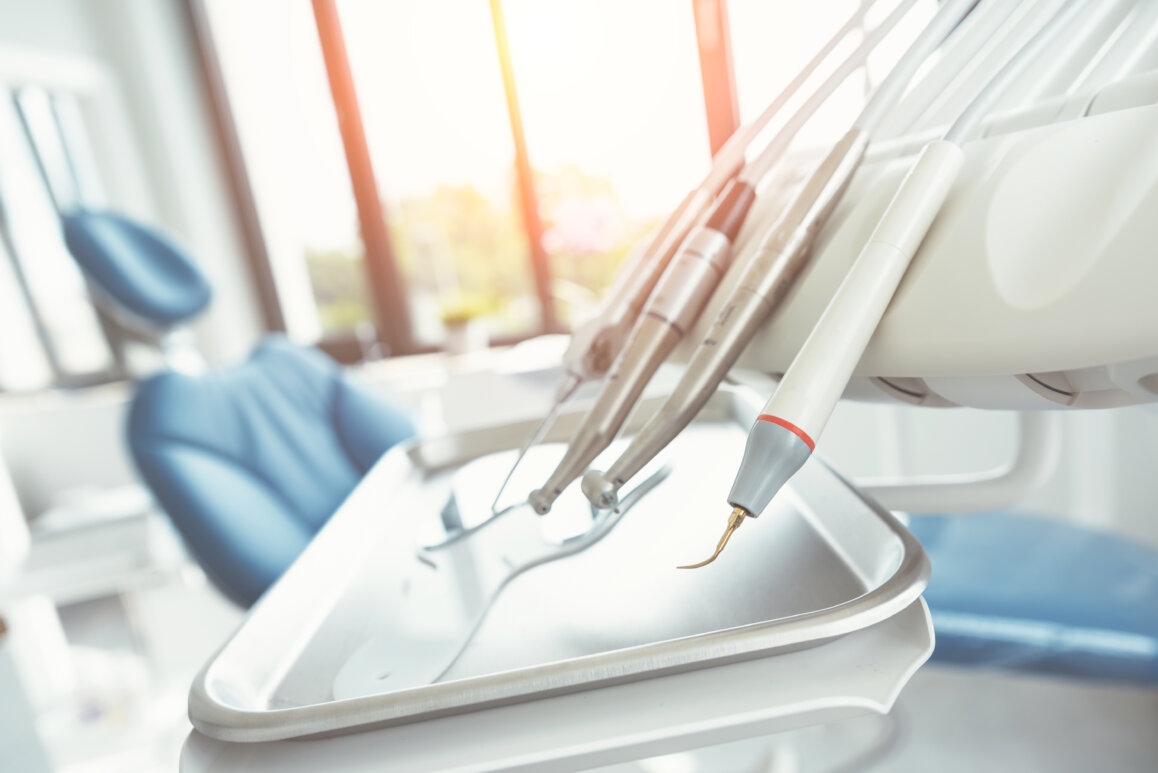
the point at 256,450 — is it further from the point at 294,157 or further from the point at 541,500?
the point at 294,157

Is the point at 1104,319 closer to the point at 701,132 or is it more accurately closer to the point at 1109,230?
the point at 1109,230

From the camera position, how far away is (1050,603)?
2.54ft

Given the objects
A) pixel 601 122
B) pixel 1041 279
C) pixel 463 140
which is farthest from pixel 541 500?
pixel 463 140

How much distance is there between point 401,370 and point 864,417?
4.83 feet

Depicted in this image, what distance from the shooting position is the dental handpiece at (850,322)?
204 millimetres

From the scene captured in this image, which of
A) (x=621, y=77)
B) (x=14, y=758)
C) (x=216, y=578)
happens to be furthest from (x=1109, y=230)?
(x=621, y=77)

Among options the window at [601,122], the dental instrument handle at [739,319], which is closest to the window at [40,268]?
the window at [601,122]

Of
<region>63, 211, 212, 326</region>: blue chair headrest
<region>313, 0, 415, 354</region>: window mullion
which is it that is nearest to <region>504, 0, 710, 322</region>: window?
<region>313, 0, 415, 354</region>: window mullion

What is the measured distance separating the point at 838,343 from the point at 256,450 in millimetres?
1078

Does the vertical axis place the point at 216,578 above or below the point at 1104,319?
below

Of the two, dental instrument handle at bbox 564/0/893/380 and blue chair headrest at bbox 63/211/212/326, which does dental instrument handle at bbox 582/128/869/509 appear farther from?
blue chair headrest at bbox 63/211/212/326

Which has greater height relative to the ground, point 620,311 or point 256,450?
point 620,311

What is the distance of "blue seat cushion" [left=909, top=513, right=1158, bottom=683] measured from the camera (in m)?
0.72

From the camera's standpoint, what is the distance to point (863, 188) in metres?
0.29
